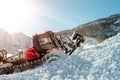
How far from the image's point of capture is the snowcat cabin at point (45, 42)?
20750mm

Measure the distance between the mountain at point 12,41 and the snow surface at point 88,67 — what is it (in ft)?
142

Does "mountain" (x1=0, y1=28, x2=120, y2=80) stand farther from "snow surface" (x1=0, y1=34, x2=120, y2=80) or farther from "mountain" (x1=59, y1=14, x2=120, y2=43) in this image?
"mountain" (x1=59, y1=14, x2=120, y2=43)

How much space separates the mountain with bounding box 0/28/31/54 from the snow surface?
142ft

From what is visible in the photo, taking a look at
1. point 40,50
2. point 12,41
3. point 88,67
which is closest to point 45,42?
point 40,50

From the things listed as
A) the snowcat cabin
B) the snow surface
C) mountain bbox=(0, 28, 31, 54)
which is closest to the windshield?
the snowcat cabin

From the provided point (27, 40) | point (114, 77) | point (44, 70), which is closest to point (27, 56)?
point (44, 70)

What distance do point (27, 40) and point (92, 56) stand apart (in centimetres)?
6380

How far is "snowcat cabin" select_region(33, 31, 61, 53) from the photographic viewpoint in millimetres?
20750

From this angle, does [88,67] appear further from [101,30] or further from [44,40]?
[101,30]

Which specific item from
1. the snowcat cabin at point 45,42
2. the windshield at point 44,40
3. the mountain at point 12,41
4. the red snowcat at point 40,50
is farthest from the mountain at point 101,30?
the windshield at point 44,40

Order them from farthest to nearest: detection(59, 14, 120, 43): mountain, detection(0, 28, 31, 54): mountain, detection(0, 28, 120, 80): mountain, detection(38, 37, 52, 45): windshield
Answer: detection(0, 28, 31, 54): mountain → detection(59, 14, 120, 43): mountain → detection(38, 37, 52, 45): windshield → detection(0, 28, 120, 80): mountain

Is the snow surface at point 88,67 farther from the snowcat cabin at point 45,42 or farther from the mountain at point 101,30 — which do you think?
the mountain at point 101,30

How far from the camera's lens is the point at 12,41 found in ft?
228

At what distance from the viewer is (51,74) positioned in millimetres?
14242
